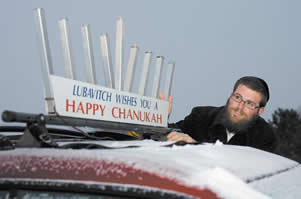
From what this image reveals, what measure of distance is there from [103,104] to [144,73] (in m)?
1.16

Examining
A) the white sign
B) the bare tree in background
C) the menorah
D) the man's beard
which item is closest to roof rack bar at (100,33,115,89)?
the menorah

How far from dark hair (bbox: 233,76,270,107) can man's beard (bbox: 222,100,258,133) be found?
197 mm

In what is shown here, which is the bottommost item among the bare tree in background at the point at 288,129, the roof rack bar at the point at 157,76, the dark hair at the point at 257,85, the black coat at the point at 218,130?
the bare tree in background at the point at 288,129

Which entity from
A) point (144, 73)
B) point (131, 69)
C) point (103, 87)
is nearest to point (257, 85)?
point (144, 73)

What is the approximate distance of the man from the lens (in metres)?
5.33

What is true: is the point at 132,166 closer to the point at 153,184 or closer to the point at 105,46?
the point at 153,184

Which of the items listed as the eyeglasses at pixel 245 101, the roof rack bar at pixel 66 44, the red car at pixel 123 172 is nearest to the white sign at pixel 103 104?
the roof rack bar at pixel 66 44

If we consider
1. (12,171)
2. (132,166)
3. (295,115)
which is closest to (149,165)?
(132,166)

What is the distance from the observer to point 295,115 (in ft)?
247

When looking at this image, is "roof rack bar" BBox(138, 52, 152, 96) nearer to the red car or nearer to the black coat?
the black coat

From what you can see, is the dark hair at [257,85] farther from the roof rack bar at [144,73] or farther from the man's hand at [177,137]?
the man's hand at [177,137]

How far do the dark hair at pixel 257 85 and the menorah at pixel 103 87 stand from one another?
965 mm

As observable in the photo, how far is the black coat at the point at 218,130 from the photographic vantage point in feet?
17.6

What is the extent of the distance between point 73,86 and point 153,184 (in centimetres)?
150
